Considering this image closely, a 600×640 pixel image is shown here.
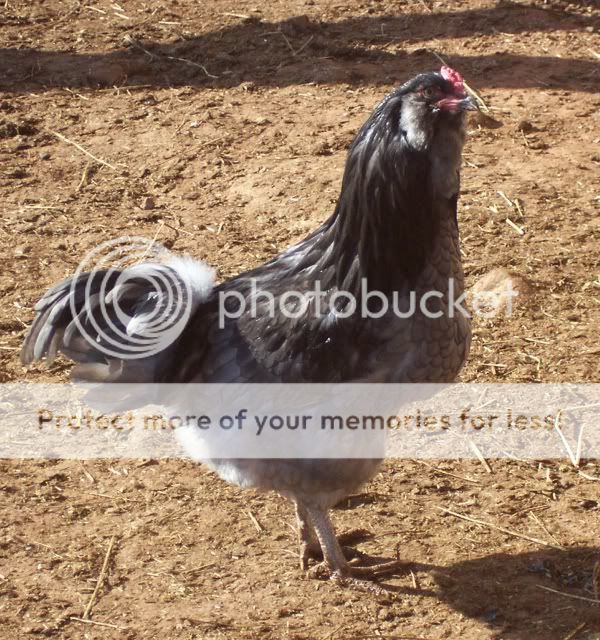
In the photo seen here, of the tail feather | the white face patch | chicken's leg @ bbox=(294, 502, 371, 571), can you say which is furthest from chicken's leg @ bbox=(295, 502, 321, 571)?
the white face patch

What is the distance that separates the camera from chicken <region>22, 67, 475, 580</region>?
146 inches

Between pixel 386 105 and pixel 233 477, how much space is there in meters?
1.68

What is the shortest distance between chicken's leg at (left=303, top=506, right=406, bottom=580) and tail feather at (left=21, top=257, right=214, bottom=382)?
965 mm

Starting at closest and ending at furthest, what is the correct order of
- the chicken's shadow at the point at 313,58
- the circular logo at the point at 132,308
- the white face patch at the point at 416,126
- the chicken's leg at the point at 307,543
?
the white face patch at the point at 416,126
the circular logo at the point at 132,308
the chicken's leg at the point at 307,543
the chicken's shadow at the point at 313,58

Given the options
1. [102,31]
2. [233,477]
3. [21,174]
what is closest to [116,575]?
[233,477]

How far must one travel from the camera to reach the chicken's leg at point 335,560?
429 cm

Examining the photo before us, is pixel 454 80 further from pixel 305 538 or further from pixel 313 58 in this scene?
pixel 313 58

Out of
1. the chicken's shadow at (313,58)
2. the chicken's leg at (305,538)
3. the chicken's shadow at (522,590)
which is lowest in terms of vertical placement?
the chicken's shadow at (522,590)

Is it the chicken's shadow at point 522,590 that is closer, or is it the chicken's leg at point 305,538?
the chicken's shadow at point 522,590

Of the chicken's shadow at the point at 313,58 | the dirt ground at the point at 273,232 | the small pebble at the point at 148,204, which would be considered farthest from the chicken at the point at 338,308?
the chicken's shadow at the point at 313,58

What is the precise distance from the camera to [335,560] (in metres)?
4.31

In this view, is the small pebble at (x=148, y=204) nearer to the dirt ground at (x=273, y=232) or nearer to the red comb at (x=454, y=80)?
the dirt ground at (x=273, y=232)

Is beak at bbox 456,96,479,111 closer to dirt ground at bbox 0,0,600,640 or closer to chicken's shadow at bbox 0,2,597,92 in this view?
dirt ground at bbox 0,0,600,640

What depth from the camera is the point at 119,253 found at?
6.60 m
